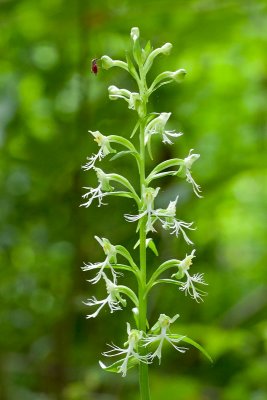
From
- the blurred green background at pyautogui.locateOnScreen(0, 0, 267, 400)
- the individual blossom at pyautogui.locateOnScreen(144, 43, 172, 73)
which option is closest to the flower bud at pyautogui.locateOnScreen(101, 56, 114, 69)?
the individual blossom at pyautogui.locateOnScreen(144, 43, 172, 73)

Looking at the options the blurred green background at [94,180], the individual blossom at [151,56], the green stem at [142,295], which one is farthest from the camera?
the blurred green background at [94,180]

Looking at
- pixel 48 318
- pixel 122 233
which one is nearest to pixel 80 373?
pixel 48 318

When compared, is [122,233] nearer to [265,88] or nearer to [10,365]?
[10,365]

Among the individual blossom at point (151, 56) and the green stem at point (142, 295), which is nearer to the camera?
the green stem at point (142, 295)

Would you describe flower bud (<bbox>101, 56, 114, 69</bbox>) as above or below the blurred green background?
below

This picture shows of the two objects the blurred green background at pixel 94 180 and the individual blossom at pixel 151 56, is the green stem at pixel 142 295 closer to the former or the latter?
the individual blossom at pixel 151 56

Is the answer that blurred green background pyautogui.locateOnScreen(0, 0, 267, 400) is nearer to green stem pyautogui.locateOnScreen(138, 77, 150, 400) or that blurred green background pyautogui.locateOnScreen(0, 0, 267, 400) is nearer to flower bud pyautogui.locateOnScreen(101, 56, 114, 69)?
flower bud pyautogui.locateOnScreen(101, 56, 114, 69)

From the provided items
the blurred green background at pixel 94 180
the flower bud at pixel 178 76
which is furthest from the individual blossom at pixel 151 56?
the blurred green background at pixel 94 180

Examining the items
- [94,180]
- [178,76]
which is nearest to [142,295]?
[178,76]

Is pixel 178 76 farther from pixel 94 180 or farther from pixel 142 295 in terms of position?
pixel 94 180
